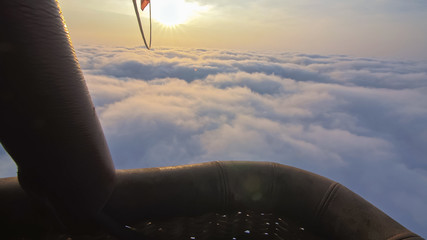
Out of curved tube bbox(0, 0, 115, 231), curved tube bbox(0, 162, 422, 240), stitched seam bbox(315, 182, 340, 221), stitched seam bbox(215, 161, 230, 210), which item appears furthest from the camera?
stitched seam bbox(215, 161, 230, 210)

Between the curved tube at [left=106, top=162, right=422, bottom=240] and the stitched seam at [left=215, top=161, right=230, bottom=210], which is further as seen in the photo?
the stitched seam at [left=215, top=161, right=230, bottom=210]

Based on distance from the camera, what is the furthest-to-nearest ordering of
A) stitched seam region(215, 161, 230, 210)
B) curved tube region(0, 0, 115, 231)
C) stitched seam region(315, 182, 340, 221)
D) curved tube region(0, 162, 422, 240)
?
stitched seam region(215, 161, 230, 210) → stitched seam region(315, 182, 340, 221) → curved tube region(0, 162, 422, 240) → curved tube region(0, 0, 115, 231)

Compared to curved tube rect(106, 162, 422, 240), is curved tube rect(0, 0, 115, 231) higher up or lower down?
higher up

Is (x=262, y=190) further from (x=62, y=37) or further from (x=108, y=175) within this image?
(x=62, y=37)

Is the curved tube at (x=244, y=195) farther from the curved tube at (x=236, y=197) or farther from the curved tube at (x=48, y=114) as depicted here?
the curved tube at (x=48, y=114)

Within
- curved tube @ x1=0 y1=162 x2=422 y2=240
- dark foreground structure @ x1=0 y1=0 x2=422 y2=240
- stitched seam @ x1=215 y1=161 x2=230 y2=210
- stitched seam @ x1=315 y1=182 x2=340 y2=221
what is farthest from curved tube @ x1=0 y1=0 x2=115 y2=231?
stitched seam @ x1=315 y1=182 x2=340 y2=221

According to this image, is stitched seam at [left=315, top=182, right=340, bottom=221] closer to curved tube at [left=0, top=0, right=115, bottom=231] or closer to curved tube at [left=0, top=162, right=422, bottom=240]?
curved tube at [left=0, top=162, right=422, bottom=240]

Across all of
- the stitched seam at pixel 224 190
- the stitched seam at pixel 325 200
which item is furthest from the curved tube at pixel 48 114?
the stitched seam at pixel 325 200

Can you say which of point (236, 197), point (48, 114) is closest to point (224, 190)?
point (236, 197)
